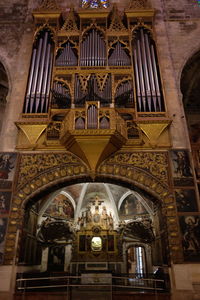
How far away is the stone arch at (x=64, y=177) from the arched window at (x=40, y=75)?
6.67 ft

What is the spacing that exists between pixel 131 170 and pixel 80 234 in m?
6.75

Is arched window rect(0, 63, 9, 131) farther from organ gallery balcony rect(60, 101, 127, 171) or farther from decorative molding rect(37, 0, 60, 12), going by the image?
organ gallery balcony rect(60, 101, 127, 171)

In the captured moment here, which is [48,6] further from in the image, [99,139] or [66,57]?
[99,139]

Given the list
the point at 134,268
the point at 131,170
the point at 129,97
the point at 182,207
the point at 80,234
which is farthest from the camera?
the point at 134,268

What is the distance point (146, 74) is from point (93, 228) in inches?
339

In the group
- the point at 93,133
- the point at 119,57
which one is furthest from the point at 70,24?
the point at 93,133

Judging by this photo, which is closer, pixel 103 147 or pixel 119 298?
pixel 119 298

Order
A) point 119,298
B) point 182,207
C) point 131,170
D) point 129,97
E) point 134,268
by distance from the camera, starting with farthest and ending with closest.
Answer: point 134,268 < point 129,97 < point 131,170 < point 182,207 < point 119,298

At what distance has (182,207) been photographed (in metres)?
8.24

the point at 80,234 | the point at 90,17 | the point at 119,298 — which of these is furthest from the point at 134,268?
the point at 90,17

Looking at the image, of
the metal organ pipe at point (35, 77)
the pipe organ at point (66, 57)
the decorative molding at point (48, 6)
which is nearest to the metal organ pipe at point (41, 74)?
the metal organ pipe at point (35, 77)

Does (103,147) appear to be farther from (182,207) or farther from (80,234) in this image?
(80,234)

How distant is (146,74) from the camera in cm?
1032

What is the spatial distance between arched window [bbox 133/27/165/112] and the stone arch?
8.22 ft
